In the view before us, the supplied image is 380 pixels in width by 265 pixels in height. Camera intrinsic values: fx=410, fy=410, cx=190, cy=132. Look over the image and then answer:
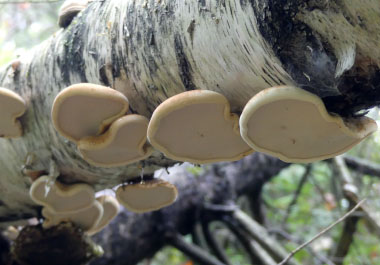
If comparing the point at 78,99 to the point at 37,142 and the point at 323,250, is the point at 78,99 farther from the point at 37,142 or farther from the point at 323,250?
the point at 323,250

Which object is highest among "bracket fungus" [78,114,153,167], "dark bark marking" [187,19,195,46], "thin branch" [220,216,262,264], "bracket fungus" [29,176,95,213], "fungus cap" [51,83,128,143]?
"dark bark marking" [187,19,195,46]

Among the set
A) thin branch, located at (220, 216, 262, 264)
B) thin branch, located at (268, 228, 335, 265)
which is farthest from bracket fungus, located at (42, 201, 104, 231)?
thin branch, located at (268, 228, 335, 265)

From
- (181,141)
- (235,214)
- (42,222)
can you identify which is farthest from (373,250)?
(181,141)

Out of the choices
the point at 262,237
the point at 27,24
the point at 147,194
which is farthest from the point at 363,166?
the point at 27,24

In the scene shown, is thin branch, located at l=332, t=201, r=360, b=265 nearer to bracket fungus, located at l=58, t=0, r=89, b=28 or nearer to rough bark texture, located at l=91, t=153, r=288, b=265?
rough bark texture, located at l=91, t=153, r=288, b=265

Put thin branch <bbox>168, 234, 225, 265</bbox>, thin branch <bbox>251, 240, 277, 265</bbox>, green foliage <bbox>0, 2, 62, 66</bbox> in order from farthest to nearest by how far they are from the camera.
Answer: green foliage <bbox>0, 2, 62, 66</bbox> < thin branch <bbox>168, 234, 225, 265</bbox> < thin branch <bbox>251, 240, 277, 265</bbox>

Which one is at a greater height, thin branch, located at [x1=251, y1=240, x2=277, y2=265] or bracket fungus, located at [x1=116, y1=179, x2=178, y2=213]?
bracket fungus, located at [x1=116, y1=179, x2=178, y2=213]
